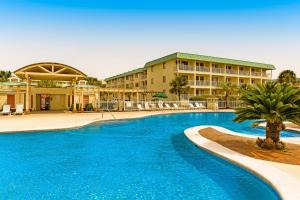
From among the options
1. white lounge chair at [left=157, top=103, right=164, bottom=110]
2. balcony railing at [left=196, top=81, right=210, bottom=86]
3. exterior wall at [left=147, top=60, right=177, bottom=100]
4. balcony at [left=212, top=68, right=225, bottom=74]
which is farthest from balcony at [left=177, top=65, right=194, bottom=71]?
white lounge chair at [left=157, top=103, right=164, bottom=110]

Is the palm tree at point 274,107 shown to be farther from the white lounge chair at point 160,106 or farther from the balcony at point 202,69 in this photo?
the balcony at point 202,69

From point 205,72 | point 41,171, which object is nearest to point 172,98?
point 205,72

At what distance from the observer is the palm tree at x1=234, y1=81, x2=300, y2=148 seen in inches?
332

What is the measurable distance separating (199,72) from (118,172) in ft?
121

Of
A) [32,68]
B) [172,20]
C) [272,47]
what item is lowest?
[32,68]

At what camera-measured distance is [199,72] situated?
42.0 m

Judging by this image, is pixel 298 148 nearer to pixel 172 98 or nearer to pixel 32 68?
pixel 32 68

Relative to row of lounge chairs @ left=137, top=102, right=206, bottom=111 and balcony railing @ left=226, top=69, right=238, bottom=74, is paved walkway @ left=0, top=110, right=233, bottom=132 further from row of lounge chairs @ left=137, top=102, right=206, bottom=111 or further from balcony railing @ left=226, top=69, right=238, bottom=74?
balcony railing @ left=226, top=69, right=238, bottom=74

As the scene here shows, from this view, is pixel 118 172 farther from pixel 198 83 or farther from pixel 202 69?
pixel 202 69

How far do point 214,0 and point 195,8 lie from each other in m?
2.33

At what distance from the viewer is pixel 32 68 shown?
79.8ft

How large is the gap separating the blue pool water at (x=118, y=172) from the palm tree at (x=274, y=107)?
246 cm

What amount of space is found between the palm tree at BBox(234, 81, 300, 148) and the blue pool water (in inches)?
96.9

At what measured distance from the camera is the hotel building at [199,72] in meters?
40.8
